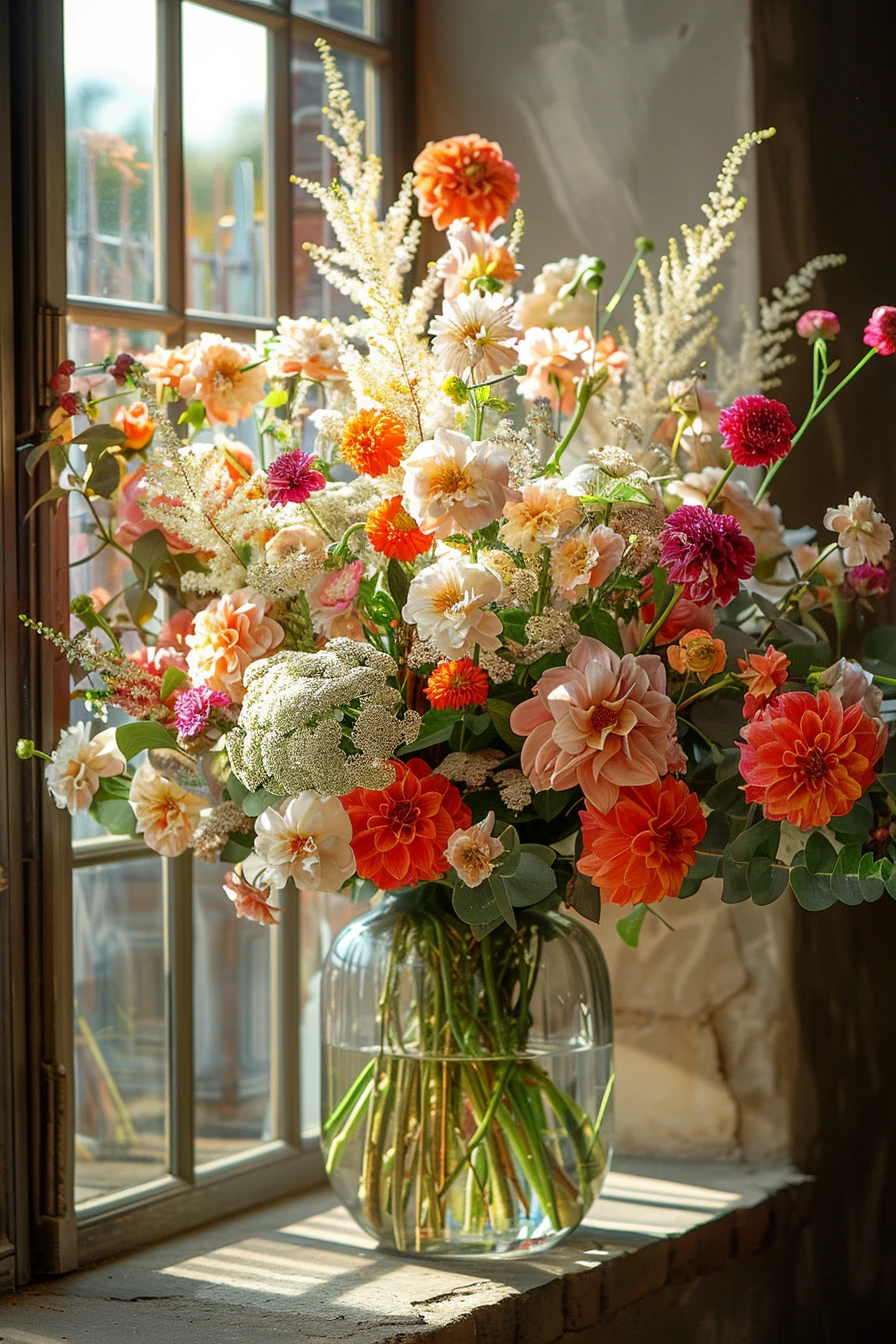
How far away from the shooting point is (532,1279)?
132 cm

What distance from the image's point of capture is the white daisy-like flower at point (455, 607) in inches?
41.0

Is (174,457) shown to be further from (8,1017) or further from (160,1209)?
(160,1209)

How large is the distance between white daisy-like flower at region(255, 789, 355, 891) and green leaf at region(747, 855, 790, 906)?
0.30 m

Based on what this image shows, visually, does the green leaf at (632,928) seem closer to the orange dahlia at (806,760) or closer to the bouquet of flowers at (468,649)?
the bouquet of flowers at (468,649)

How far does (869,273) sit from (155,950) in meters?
1.08

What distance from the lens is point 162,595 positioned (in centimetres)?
148

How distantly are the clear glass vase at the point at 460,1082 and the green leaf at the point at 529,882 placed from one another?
177 millimetres

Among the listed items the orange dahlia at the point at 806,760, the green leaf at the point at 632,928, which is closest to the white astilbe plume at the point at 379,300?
the orange dahlia at the point at 806,760

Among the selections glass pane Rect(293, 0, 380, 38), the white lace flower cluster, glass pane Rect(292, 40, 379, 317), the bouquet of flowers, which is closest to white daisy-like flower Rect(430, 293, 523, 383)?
the bouquet of flowers

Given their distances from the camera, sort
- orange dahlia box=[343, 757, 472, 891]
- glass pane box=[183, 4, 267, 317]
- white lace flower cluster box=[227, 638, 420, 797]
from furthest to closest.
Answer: glass pane box=[183, 4, 267, 317] → orange dahlia box=[343, 757, 472, 891] → white lace flower cluster box=[227, 638, 420, 797]

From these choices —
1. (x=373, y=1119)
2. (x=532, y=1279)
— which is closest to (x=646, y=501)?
(x=373, y=1119)

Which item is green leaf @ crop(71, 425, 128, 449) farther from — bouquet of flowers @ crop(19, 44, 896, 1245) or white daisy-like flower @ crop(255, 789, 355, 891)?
white daisy-like flower @ crop(255, 789, 355, 891)

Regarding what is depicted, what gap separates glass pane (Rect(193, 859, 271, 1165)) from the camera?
5.13 ft

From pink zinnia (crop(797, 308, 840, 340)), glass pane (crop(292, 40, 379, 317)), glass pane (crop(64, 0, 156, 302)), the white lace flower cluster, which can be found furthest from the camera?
glass pane (crop(292, 40, 379, 317))
